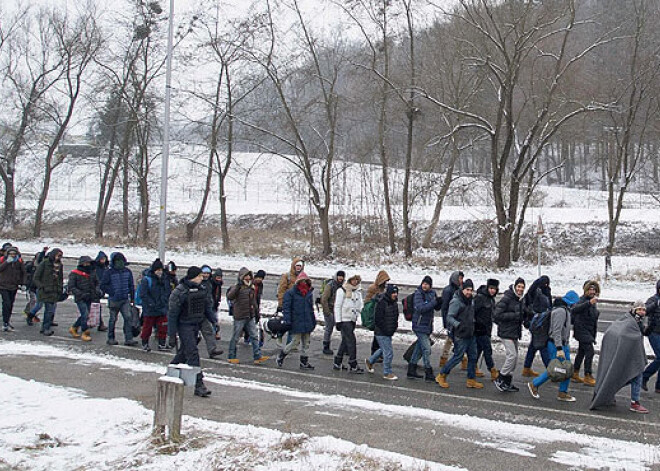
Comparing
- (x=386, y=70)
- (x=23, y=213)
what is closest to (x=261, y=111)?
(x=386, y=70)

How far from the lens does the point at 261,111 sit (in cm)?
3316

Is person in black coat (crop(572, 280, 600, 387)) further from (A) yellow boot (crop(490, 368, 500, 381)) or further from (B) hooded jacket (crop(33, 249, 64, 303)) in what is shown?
(B) hooded jacket (crop(33, 249, 64, 303))

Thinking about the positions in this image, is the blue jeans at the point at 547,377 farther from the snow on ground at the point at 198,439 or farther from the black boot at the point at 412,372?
the black boot at the point at 412,372

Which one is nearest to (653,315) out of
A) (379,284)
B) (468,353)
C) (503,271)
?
(468,353)

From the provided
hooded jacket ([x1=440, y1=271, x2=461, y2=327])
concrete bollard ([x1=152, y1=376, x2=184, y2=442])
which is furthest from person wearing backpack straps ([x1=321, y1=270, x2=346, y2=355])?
concrete bollard ([x1=152, y1=376, x2=184, y2=442])

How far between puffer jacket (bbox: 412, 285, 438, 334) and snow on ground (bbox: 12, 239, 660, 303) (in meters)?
11.6

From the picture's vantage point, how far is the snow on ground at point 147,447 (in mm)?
5832

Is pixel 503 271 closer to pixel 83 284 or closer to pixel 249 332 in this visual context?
pixel 249 332

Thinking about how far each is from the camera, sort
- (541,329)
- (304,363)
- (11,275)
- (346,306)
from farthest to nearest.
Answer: (11,275) → (304,363) → (346,306) → (541,329)

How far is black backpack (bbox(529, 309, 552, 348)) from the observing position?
9508 millimetres

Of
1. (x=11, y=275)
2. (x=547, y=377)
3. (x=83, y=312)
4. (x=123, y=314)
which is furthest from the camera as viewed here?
(x=11, y=275)

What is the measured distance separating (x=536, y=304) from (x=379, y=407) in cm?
328

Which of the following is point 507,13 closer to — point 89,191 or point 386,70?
point 386,70

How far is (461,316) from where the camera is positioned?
970 cm
